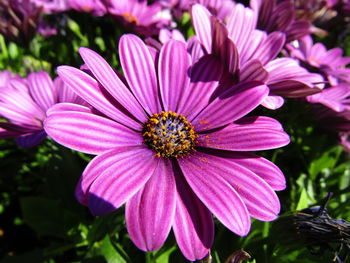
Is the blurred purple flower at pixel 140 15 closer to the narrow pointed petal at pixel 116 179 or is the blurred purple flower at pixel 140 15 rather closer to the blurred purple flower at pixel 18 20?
the blurred purple flower at pixel 18 20

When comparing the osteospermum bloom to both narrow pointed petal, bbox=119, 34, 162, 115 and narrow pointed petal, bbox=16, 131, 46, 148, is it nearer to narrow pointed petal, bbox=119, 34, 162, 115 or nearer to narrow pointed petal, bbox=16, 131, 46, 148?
narrow pointed petal, bbox=119, 34, 162, 115

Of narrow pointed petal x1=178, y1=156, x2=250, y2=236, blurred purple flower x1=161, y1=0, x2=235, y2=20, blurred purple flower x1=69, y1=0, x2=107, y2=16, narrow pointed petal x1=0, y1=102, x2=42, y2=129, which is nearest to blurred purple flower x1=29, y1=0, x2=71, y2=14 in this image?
blurred purple flower x1=69, y1=0, x2=107, y2=16

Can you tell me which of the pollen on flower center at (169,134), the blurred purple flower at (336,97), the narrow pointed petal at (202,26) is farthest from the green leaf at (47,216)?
the blurred purple flower at (336,97)

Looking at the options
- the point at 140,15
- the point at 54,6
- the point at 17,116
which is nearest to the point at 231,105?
the point at 17,116

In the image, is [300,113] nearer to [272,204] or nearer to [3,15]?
[272,204]

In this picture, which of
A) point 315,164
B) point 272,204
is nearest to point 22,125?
point 272,204

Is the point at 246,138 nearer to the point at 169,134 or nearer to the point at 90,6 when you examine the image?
the point at 169,134
